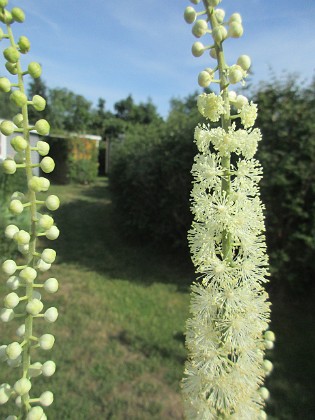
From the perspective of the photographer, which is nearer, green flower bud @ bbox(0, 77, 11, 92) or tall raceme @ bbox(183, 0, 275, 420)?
green flower bud @ bbox(0, 77, 11, 92)

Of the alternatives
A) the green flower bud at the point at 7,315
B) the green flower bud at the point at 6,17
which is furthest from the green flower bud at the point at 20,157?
the green flower bud at the point at 7,315

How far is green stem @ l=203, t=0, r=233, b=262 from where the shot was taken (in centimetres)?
150

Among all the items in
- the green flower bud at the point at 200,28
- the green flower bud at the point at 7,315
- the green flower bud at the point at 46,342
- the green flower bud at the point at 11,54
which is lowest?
the green flower bud at the point at 46,342

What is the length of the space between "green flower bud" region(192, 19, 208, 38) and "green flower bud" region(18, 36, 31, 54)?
0.64 metres

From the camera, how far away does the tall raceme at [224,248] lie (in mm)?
1532

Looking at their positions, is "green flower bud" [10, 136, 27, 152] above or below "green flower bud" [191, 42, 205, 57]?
below

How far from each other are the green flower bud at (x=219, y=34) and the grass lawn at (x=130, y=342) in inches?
173

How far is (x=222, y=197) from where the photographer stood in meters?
1.55

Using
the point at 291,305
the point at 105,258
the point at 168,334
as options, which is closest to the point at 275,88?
the point at 291,305

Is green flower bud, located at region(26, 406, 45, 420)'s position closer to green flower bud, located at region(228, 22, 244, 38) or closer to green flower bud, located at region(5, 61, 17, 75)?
green flower bud, located at region(5, 61, 17, 75)

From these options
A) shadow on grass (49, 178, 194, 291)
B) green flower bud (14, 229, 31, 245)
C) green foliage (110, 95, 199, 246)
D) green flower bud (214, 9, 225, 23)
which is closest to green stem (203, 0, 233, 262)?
green flower bud (214, 9, 225, 23)

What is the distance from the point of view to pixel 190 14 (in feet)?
5.07

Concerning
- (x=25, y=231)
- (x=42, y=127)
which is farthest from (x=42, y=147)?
(x=25, y=231)

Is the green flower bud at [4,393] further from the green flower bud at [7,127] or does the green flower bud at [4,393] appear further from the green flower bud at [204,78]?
the green flower bud at [204,78]
